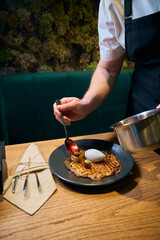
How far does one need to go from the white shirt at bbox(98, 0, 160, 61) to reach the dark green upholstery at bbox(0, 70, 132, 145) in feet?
2.79

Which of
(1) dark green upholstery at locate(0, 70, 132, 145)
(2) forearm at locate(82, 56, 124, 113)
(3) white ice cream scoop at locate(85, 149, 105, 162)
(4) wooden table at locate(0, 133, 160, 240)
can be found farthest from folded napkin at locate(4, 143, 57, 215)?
(1) dark green upholstery at locate(0, 70, 132, 145)

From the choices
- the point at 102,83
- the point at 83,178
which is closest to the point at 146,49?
the point at 102,83

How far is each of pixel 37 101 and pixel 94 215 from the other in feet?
5.50

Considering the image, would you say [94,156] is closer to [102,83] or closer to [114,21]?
[102,83]

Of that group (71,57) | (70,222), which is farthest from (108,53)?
(71,57)

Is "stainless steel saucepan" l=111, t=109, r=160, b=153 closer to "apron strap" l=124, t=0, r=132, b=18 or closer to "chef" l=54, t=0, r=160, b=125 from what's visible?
"chef" l=54, t=0, r=160, b=125

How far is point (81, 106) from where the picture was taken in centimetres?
138

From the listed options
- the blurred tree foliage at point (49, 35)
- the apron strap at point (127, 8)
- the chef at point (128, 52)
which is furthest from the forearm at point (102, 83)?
the blurred tree foliage at point (49, 35)

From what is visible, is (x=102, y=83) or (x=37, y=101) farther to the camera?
(x=37, y=101)

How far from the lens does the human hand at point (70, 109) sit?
1.27 metres

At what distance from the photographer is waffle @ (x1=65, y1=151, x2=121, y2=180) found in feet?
2.90

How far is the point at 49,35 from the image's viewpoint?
2496 mm

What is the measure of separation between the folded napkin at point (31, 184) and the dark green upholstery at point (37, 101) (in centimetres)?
116

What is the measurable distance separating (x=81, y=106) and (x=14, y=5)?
1.74 m
